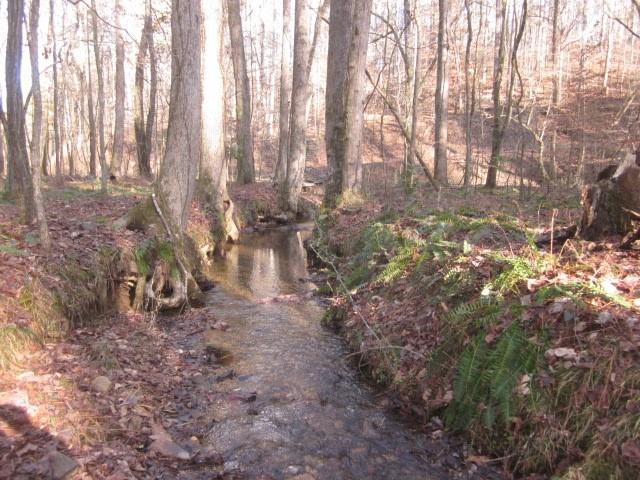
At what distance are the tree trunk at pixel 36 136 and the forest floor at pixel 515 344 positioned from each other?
4.35 metres

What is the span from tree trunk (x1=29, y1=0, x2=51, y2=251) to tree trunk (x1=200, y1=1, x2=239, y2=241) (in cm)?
590

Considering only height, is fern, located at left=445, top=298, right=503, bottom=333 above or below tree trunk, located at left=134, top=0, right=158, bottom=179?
below

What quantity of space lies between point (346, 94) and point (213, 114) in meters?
3.86

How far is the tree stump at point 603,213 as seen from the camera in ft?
16.2

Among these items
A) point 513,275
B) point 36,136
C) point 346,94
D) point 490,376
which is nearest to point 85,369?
point 36,136

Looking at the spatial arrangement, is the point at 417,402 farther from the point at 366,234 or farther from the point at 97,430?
the point at 366,234

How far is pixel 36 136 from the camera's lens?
20.5 feet

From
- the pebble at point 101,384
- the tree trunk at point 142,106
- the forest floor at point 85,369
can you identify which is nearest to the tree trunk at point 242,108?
the tree trunk at point 142,106

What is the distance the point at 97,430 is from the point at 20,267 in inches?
113

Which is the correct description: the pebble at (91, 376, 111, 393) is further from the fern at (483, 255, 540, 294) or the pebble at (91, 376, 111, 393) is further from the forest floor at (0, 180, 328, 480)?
the fern at (483, 255, 540, 294)

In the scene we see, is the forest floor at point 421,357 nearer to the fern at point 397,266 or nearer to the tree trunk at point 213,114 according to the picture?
the fern at point 397,266

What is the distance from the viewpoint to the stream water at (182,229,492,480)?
12.9 ft

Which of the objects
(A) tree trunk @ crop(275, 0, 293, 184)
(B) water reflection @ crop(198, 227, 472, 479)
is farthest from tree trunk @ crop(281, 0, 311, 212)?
(B) water reflection @ crop(198, 227, 472, 479)

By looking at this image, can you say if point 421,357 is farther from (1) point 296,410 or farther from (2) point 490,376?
(1) point 296,410
